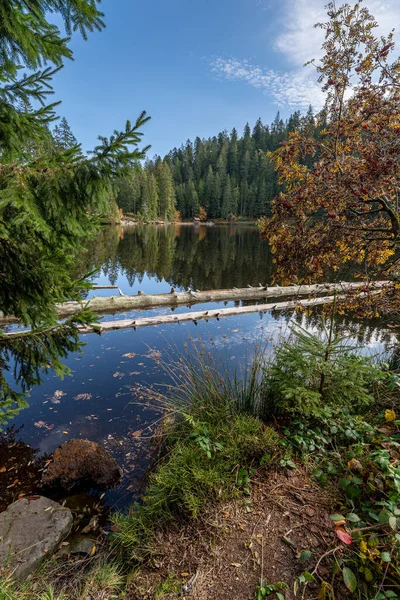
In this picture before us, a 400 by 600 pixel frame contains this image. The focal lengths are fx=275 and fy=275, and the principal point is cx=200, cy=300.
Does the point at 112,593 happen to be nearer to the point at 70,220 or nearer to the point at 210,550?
the point at 210,550

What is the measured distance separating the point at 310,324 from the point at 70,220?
35.2ft

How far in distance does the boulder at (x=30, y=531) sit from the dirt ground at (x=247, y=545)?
1.27 m

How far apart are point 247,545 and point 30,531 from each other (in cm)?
249

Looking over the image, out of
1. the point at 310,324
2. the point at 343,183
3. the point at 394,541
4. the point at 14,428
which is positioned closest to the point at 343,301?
the point at 343,183

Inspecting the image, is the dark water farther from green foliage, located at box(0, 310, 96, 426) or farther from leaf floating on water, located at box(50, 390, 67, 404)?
green foliage, located at box(0, 310, 96, 426)

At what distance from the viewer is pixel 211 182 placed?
257ft

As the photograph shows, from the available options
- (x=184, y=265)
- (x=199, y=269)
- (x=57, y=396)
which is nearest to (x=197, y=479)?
(x=57, y=396)

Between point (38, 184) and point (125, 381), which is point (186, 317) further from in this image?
point (38, 184)

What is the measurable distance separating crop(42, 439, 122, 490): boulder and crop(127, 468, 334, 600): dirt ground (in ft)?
5.87

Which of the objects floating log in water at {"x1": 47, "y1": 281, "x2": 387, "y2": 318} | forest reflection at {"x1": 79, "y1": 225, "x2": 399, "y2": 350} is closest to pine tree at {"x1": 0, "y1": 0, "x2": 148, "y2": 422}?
floating log in water at {"x1": 47, "y1": 281, "x2": 387, "y2": 318}

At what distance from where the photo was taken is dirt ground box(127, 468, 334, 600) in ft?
6.72

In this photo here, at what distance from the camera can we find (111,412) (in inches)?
219

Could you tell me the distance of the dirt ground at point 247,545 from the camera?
6.72 feet

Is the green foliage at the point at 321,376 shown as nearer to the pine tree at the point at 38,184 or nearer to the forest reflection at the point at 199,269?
the pine tree at the point at 38,184
